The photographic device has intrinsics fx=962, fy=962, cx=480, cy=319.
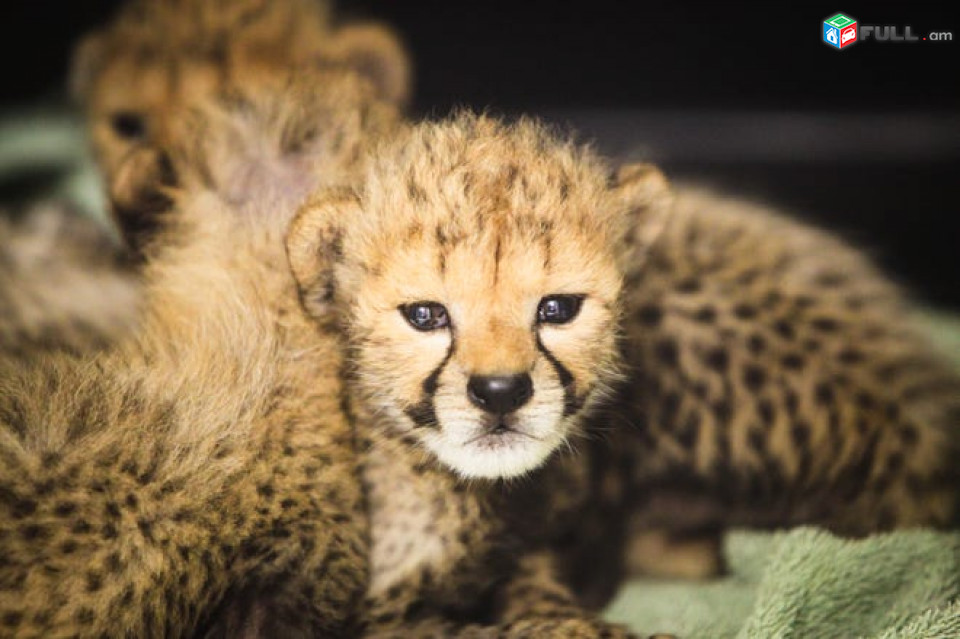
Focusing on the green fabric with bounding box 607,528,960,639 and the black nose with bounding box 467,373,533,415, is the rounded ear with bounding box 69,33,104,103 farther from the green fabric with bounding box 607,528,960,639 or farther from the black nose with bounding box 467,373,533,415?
the green fabric with bounding box 607,528,960,639

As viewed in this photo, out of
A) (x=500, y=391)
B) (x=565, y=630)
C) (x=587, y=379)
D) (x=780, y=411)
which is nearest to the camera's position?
(x=500, y=391)

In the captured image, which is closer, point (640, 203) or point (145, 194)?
point (640, 203)

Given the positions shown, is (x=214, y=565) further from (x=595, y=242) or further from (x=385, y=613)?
(x=595, y=242)

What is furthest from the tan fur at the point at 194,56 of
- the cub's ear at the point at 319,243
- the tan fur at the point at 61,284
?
the cub's ear at the point at 319,243

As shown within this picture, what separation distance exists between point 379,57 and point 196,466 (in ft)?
2.55

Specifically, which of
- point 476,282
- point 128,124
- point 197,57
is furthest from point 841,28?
point 128,124

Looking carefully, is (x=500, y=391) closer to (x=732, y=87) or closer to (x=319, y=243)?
(x=319, y=243)

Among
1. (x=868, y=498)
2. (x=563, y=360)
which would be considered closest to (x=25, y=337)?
(x=563, y=360)

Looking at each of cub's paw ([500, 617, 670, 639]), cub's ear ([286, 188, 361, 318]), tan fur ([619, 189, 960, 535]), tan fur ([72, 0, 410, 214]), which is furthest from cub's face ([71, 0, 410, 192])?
cub's paw ([500, 617, 670, 639])

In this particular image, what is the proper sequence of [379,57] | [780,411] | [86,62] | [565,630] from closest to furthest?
[565,630], [780,411], [379,57], [86,62]

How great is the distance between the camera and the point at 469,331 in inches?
36.1

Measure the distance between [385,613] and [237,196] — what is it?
1.76ft

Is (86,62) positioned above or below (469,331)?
above

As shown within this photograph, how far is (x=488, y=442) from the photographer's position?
938 mm
